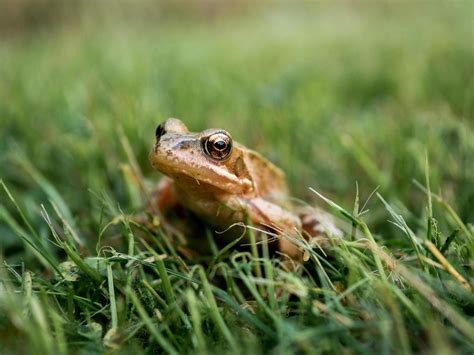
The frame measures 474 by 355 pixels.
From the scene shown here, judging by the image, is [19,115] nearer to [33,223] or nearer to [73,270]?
[33,223]

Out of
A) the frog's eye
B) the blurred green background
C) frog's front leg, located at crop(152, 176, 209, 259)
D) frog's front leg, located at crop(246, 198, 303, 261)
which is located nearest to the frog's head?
the frog's eye

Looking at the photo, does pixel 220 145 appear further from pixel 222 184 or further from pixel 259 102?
pixel 259 102

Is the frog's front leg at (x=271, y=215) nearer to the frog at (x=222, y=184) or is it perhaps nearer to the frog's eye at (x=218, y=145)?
the frog at (x=222, y=184)

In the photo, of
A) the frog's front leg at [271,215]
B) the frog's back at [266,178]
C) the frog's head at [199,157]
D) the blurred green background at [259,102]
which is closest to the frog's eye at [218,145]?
the frog's head at [199,157]

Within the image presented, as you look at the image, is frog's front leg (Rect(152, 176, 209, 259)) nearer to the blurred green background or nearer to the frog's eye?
the blurred green background

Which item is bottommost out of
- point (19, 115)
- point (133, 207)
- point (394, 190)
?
point (394, 190)

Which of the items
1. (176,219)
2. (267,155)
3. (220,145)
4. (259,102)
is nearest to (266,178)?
(220,145)

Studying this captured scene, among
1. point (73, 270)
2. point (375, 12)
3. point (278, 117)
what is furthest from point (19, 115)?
point (375, 12)

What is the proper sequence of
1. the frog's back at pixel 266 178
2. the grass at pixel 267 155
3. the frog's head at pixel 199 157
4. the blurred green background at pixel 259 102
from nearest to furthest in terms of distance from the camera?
the grass at pixel 267 155
the frog's head at pixel 199 157
the frog's back at pixel 266 178
the blurred green background at pixel 259 102
